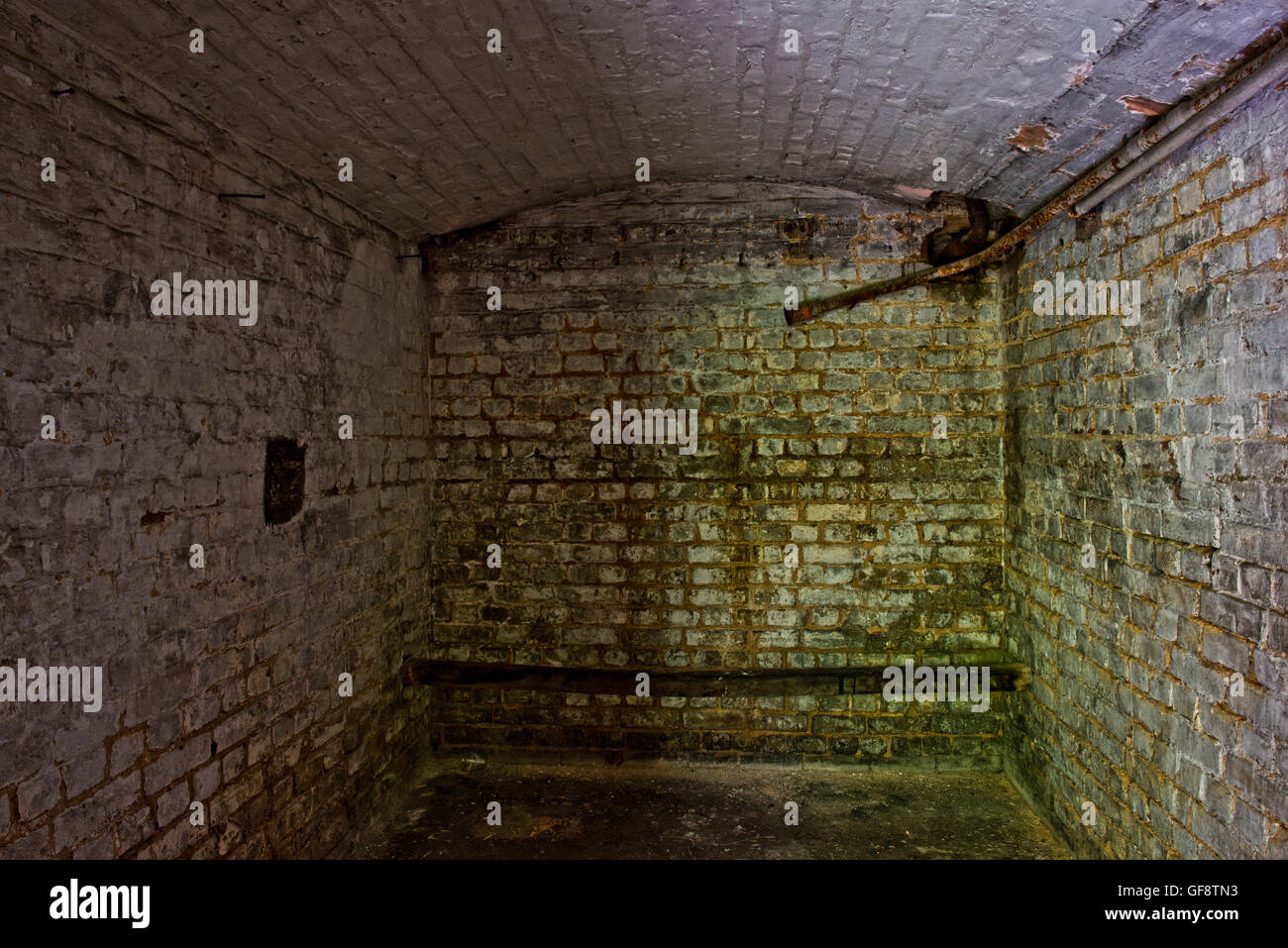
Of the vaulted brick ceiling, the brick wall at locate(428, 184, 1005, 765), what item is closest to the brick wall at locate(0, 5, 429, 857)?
the vaulted brick ceiling

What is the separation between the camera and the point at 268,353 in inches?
117

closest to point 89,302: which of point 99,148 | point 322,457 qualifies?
point 99,148

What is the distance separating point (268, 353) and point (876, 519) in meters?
3.23

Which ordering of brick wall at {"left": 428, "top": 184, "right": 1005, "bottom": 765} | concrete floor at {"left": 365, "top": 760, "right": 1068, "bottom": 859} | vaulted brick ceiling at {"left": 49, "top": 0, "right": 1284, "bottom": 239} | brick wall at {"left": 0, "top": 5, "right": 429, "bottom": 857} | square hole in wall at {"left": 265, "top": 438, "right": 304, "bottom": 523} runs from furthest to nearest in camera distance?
brick wall at {"left": 428, "top": 184, "right": 1005, "bottom": 765} → concrete floor at {"left": 365, "top": 760, "right": 1068, "bottom": 859} → square hole in wall at {"left": 265, "top": 438, "right": 304, "bottom": 523} → vaulted brick ceiling at {"left": 49, "top": 0, "right": 1284, "bottom": 239} → brick wall at {"left": 0, "top": 5, "right": 429, "bottom": 857}

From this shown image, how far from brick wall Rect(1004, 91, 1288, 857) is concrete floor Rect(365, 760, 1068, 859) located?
1.31ft

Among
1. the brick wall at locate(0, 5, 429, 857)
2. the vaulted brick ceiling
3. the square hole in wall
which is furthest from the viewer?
the square hole in wall

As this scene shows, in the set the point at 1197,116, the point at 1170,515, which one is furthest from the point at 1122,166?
the point at 1170,515

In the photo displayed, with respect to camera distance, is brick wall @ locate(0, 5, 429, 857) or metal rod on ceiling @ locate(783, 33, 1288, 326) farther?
metal rod on ceiling @ locate(783, 33, 1288, 326)

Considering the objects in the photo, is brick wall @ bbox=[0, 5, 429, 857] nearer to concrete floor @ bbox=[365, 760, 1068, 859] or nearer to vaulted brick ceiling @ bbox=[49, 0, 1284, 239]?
vaulted brick ceiling @ bbox=[49, 0, 1284, 239]

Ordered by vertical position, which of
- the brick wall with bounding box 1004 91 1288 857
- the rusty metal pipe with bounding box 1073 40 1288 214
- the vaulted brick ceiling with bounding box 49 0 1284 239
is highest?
the vaulted brick ceiling with bounding box 49 0 1284 239

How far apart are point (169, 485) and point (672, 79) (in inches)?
92.9

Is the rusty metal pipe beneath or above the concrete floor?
above

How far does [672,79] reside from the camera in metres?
2.90

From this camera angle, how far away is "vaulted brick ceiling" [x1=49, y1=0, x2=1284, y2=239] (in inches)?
86.7
